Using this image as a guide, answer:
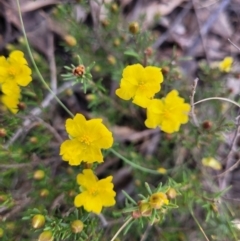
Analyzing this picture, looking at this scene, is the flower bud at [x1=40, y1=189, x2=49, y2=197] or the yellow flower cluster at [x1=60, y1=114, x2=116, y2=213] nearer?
the yellow flower cluster at [x1=60, y1=114, x2=116, y2=213]

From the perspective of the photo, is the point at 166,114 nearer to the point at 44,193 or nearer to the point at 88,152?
the point at 88,152

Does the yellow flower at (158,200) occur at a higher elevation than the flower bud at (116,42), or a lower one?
lower

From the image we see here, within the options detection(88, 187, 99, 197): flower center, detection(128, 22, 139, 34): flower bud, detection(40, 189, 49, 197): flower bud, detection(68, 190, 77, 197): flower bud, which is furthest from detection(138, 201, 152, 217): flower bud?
detection(128, 22, 139, 34): flower bud

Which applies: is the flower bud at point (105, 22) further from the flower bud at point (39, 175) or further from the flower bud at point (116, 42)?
the flower bud at point (39, 175)

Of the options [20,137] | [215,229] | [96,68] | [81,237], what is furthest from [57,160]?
[215,229]

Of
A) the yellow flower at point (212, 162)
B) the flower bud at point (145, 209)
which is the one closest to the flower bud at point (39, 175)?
the flower bud at point (145, 209)

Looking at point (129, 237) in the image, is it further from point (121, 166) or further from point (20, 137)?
point (20, 137)

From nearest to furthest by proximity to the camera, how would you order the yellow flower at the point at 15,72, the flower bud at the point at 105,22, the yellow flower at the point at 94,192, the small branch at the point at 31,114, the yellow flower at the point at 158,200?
the yellow flower at the point at 158,200 → the yellow flower at the point at 94,192 → the yellow flower at the point at 15,72 → the small branch at the point at 31,114 → the flower bud at the point at 105,22

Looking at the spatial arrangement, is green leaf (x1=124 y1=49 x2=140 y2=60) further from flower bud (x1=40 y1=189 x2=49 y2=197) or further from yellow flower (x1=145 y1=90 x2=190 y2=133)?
flower bud (x1=40 y1=189 x2=49 y2=197)
